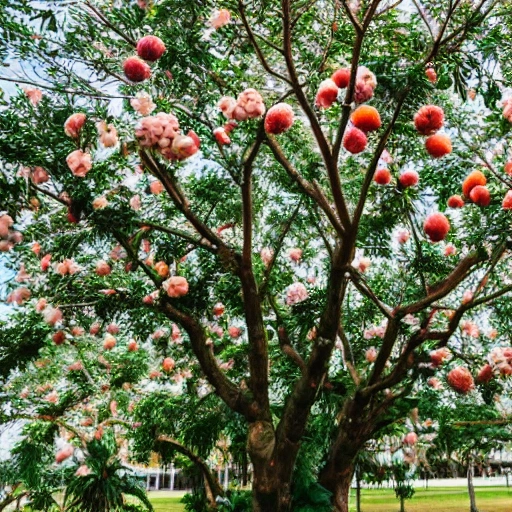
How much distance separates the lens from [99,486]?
7.19 m

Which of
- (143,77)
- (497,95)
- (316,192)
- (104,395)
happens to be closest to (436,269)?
(316,192)

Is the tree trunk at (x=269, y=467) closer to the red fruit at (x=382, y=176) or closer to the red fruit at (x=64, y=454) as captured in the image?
the red fruit at (x=382, y=176)

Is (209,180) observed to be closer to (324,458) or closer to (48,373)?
(324,458)

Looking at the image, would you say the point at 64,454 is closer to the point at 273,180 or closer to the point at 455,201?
the point at 273,180

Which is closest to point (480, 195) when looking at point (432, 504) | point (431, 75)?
point (431, 75)

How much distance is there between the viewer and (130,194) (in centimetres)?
407

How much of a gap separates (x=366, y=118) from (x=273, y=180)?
258 cm

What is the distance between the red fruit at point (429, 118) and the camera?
301 cm

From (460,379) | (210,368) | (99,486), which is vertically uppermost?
(210,368)

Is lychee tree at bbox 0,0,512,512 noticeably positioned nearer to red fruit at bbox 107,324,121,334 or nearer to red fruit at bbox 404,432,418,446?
red fruit at bbox 107,324,121,334

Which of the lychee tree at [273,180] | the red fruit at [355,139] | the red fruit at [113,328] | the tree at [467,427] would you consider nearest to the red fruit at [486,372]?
the lychee tree at [273,180]

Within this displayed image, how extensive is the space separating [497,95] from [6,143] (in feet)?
10.1

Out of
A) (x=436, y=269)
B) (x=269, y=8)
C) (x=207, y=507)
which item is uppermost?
(x=269, y=8)

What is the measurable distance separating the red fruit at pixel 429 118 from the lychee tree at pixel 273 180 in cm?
1
